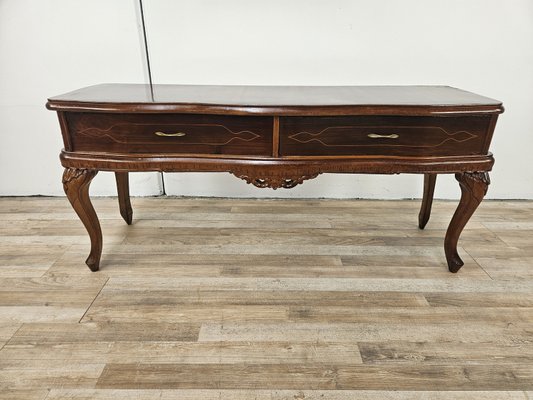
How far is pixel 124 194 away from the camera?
180cm

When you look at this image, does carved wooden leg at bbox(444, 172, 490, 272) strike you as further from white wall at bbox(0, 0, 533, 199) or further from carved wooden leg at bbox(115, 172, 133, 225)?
carved wooden leg at bbox(115, 172, 133, 225)

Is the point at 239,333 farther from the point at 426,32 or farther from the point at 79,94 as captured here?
the point at 426,32

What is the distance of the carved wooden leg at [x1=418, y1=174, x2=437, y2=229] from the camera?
174 cm

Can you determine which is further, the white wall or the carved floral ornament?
the white wall

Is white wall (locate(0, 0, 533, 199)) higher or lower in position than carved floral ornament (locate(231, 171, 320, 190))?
higher

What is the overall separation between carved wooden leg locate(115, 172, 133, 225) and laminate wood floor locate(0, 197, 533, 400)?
0.07 metres

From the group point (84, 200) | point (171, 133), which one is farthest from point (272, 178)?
point (84, 200)

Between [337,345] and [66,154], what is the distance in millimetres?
1103

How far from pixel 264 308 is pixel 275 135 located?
60 centimetres

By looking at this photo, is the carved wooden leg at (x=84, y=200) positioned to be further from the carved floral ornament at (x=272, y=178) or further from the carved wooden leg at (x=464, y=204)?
the carved wooden leg at (x=464, y=204)

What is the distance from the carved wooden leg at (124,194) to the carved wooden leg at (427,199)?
4.65 feet

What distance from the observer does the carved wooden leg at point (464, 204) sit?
133 cm

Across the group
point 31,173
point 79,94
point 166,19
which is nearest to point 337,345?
point 79,94

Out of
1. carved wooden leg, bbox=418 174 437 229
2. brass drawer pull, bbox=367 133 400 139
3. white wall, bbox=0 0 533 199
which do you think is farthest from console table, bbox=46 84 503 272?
white wall, bbox=0 0 533 199
